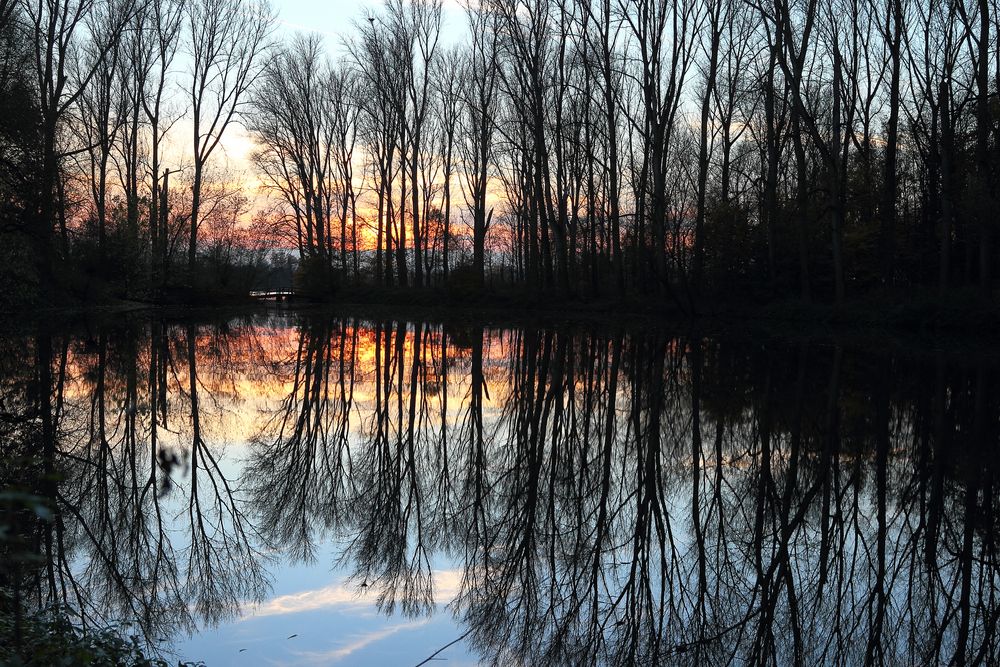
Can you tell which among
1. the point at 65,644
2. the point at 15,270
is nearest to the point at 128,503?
the point at 65,644

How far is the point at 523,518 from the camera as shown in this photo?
5355mm

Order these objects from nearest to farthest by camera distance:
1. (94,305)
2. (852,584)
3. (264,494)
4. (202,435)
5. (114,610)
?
(114,610) < (852,584) < (264,494) < (202,435) < (94,305)

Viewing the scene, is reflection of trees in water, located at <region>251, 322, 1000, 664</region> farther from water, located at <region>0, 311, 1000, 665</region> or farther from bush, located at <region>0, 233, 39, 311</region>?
bush, located at <region>0, 233, 39, 311</region>

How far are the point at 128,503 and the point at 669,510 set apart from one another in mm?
3932

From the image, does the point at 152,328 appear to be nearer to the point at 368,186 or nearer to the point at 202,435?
the point at 202,435

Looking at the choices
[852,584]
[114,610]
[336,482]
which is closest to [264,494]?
[336,482]

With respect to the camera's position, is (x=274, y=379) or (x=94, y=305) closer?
(x=274, y=379)

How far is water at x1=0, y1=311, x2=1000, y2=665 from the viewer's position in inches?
147

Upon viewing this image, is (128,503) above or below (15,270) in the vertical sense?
below

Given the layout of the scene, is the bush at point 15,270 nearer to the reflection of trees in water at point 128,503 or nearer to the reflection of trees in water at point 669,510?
the reflection of trees in water at point 128,503

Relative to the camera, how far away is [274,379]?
495 inches

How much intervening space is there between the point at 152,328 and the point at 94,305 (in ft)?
32.6

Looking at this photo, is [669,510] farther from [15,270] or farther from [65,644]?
[15,270]

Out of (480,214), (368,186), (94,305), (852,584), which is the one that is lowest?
(852,584)
